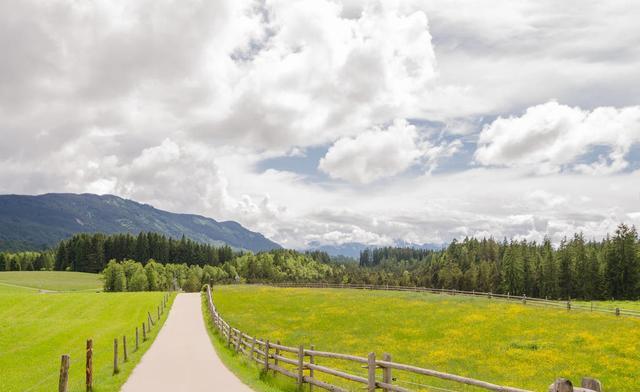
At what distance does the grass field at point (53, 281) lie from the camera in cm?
13450

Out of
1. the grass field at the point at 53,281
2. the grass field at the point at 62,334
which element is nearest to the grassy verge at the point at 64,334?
the grass field at the point at 62,334

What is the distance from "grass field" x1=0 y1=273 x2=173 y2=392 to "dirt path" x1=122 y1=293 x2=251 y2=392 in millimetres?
831

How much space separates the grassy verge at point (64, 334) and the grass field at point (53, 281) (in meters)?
66.0

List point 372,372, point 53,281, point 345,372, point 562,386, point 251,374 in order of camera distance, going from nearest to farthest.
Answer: point 562,386
point 372,372
point 345,372
point 251,374
point 53,281

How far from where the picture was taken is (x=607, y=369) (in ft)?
90.7

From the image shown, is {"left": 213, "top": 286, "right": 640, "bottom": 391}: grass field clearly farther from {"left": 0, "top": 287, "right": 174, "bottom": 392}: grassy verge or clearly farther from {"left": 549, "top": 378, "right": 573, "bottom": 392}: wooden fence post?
{"left": 0, "top": 287, "right": 174, "bottom": 392}: grassy verge

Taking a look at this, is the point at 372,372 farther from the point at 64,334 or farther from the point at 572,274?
the point at 572,274

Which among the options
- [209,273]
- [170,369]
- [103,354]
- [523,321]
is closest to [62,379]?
[170,369]

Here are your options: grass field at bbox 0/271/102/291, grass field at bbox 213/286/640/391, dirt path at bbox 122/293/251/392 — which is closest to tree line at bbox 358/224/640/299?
grass field at bbox 213/286/640/391

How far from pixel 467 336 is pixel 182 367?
970 inches

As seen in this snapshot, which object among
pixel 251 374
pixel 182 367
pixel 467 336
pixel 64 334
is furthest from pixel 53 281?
pixel 251 374

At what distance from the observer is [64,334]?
155ft

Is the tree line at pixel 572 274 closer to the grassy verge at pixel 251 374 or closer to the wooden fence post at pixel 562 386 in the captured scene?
the grassy verge at pixel 251 374

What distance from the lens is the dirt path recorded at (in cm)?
2012
